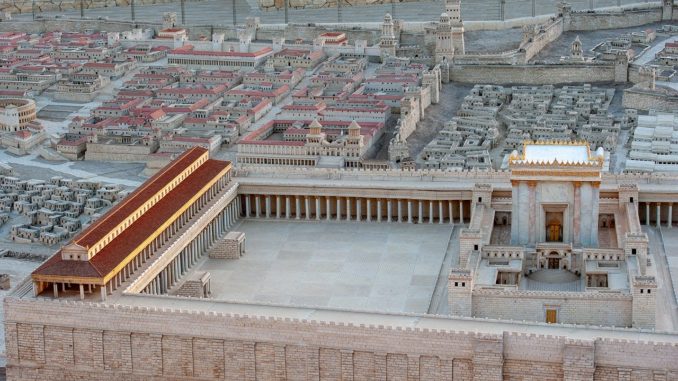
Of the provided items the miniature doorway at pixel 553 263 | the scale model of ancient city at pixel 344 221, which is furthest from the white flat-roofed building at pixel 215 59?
the miniature doorway at pixel 553 263

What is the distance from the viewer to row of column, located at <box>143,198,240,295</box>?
58.6 metres

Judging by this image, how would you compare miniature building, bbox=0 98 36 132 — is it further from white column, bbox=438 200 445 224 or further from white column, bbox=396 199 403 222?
white column, bbox=438 200 445 224

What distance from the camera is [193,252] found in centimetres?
6259

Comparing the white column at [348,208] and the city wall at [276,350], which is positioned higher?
the white column at [348,208]

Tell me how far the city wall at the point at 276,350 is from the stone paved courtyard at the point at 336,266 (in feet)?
16.3

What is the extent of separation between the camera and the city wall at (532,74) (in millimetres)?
116812

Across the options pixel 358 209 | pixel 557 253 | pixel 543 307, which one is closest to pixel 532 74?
pixel 358 209

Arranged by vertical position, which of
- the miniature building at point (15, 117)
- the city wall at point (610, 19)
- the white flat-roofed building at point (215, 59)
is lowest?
the miniature building at point (15, 117)

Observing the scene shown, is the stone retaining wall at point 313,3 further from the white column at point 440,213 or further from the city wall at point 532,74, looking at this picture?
the white column at point 440,213

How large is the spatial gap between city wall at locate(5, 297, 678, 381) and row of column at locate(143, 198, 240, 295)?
4717 mm

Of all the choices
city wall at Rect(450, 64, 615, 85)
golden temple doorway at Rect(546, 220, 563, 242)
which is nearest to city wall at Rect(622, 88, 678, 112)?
city wall at Rect(450, 64, 615, 85)

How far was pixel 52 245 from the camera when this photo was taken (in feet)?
255

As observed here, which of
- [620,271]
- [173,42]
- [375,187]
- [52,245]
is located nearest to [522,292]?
[620,271]

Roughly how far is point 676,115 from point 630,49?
22475 mm
